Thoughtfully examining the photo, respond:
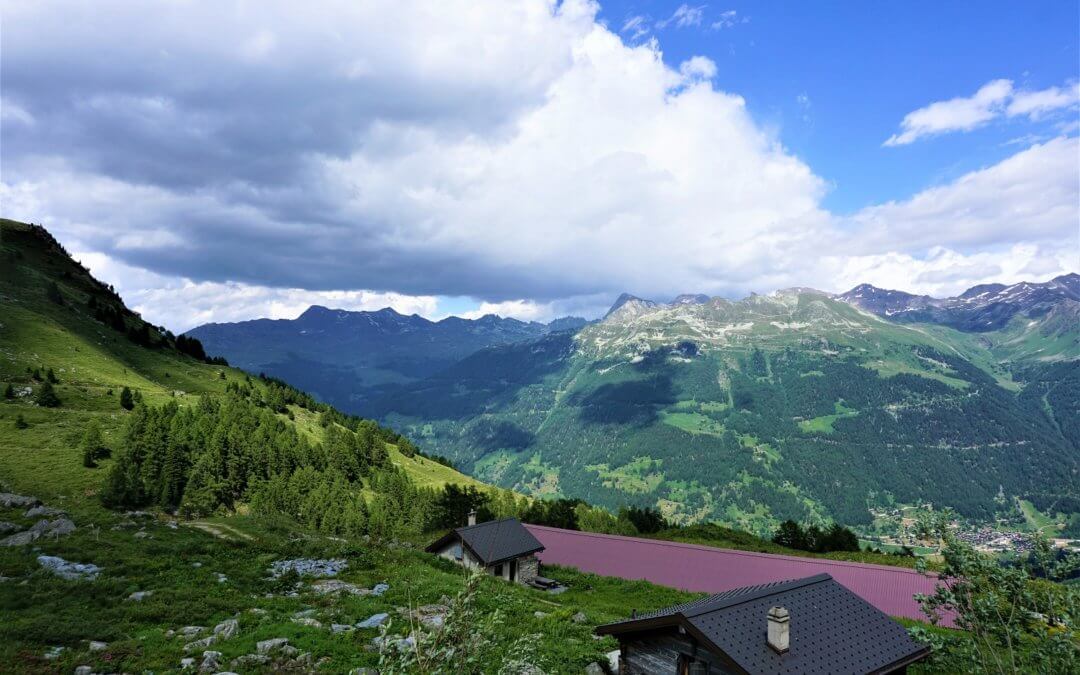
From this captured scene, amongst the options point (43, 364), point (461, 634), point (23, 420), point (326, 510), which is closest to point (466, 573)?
point (461, 634)

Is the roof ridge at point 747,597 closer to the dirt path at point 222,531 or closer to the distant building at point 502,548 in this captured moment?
the distant building at point 502,548

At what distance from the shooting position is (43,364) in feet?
238

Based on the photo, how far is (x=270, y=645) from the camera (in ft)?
64.0

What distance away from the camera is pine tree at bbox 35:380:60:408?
5850cm

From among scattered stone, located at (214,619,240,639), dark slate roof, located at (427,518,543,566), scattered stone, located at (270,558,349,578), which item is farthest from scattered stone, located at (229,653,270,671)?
dark slate roof, located at (427,518,543,566)

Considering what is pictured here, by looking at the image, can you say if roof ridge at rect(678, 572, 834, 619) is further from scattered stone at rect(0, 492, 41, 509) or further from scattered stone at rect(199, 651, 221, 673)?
scattered stone at rect(0, 492, 41, 509)

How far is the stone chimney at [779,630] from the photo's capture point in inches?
686

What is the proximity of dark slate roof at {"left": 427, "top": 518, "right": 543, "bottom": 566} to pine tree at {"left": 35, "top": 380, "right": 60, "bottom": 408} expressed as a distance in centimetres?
4986

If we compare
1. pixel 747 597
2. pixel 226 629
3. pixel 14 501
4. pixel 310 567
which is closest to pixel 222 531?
pixel 310 567

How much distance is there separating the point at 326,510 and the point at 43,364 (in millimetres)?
49104

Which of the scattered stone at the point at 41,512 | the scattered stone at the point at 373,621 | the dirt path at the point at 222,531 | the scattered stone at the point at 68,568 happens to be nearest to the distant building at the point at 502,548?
the dirt path at the point at 222,531

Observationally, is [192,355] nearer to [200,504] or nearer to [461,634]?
[200,504]

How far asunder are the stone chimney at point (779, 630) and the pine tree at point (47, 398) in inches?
3048

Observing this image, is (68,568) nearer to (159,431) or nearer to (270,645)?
(270,645)
